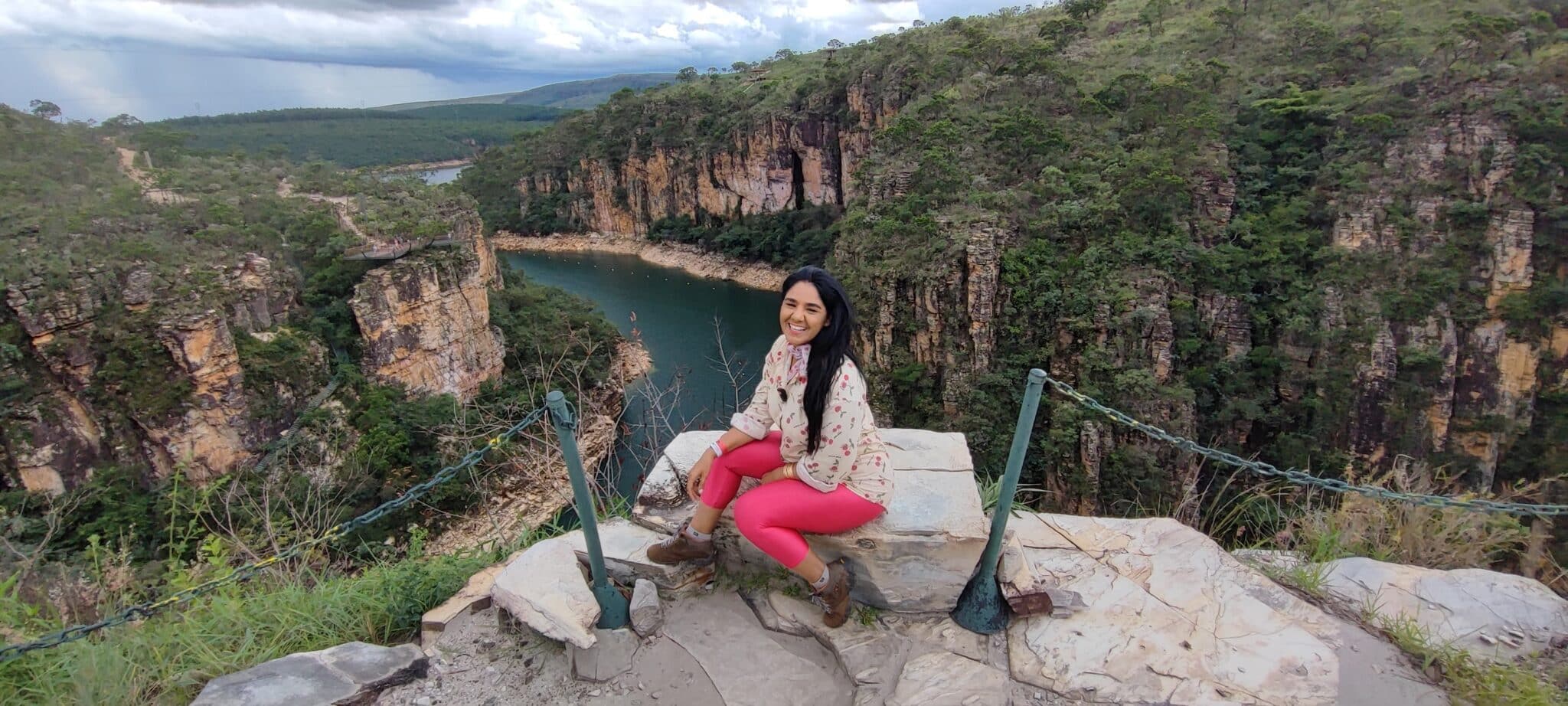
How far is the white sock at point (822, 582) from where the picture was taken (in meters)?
2.14

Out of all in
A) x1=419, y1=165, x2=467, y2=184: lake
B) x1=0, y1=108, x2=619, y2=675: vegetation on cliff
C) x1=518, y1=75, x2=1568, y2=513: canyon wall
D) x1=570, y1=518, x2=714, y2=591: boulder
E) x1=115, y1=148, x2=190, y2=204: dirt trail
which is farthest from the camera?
x1=419, y1=165, x2=467, y2=184: lake

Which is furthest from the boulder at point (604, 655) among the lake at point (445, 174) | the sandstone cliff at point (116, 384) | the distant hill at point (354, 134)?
the lake at point (445, 174)

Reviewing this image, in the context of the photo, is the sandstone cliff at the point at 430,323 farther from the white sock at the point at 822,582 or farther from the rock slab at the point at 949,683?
the rock slab at the point at 949,683

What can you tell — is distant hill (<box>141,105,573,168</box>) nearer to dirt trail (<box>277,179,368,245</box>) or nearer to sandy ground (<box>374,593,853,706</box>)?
dirt trail (<box>277,179,368,245</box>)

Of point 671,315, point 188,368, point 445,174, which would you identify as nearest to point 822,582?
point 188,368

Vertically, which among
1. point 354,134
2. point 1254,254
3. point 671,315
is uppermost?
point 354,134

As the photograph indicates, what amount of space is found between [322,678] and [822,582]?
140cm

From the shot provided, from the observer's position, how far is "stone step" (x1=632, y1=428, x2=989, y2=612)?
2268 millimetres

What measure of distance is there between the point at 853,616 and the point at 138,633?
2.20 m

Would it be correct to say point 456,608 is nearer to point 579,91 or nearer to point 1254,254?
point 1254,254

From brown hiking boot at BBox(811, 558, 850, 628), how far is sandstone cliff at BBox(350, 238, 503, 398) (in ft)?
49.9

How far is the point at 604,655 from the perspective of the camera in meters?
2.16

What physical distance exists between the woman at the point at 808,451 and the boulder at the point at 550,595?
398mm

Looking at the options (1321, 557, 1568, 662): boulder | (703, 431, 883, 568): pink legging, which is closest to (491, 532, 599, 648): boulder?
(703, 431, 883, 568): pink legging
